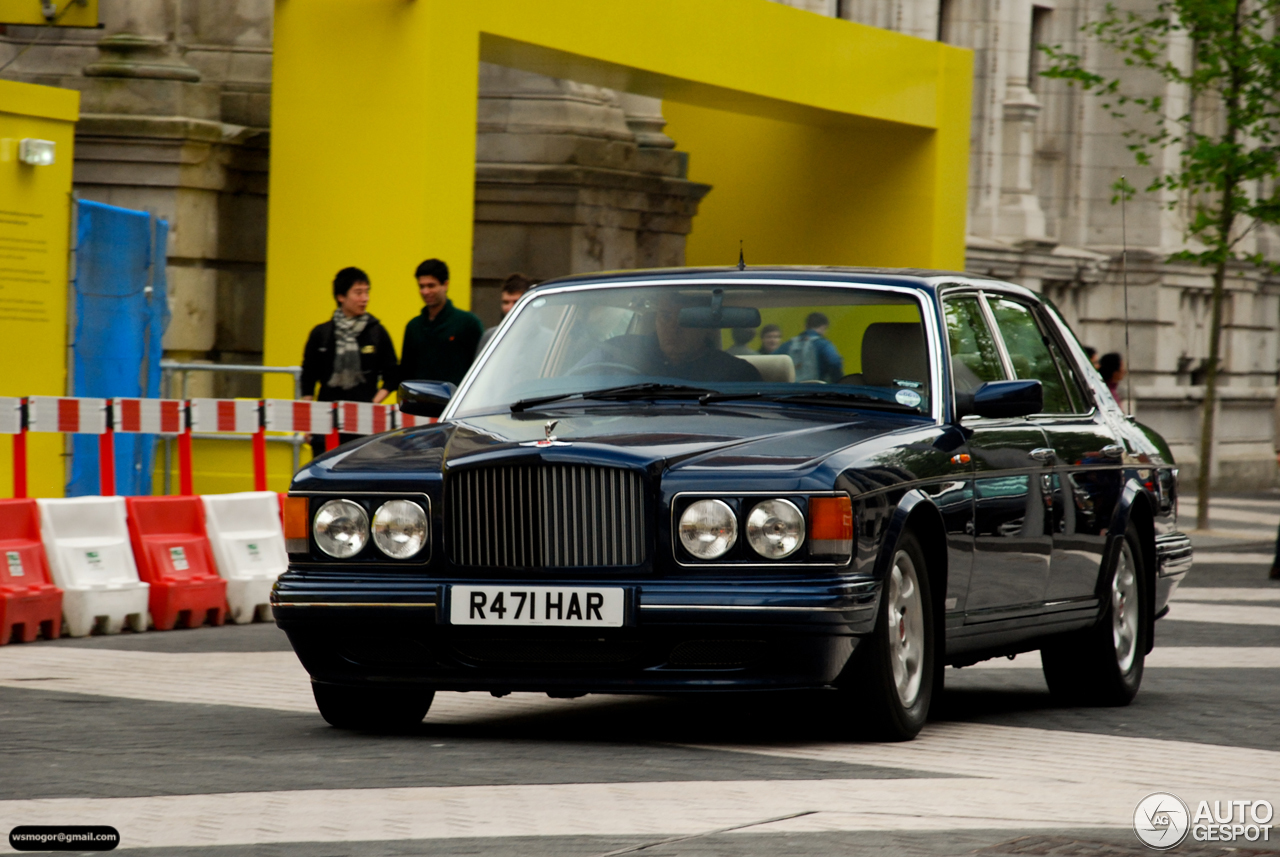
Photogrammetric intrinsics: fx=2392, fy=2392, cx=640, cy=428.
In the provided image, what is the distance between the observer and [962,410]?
8.30m

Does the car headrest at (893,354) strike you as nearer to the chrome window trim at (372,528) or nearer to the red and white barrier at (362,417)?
the chrome window trim at (372,528)

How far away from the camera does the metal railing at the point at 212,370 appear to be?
643 inches

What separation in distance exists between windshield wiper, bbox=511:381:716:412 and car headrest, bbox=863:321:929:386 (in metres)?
0.59

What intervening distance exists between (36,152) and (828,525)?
28.4 feet

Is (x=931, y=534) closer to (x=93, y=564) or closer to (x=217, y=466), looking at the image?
(x=93, y=564)

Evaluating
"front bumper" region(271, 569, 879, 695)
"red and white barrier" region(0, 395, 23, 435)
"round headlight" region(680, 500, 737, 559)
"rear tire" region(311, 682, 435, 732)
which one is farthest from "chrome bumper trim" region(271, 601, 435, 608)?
"red and white barrier" region(0, 395, 23, 435)

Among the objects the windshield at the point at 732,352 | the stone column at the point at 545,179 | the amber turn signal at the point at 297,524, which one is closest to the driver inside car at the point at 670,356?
the windshield at the point at 732,352

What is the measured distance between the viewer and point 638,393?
8172mm

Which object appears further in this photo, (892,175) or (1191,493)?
(1191,493)

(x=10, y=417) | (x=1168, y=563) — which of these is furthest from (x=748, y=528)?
(x=10, y=417)

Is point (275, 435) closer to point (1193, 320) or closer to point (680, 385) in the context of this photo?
point (680, 385)

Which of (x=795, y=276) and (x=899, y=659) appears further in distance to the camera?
(x=795, y=276)

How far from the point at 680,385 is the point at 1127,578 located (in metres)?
2.48

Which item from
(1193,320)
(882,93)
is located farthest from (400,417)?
(1193,320)
